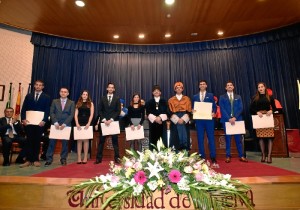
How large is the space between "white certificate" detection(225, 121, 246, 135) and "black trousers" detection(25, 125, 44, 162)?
132 inches

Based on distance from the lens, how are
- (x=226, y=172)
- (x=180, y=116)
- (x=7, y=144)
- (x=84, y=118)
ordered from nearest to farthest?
(x=226, y=172) < (x=180, y=116) < (x=84, y=118) < (x=7, y=144)

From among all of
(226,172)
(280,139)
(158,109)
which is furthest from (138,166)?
(280,139)

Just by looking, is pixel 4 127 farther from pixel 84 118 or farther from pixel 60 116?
pixel 84 118

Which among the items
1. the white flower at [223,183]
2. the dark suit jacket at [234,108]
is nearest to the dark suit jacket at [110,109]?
the dark suit jacket at [234,108]

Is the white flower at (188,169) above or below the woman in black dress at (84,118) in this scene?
below

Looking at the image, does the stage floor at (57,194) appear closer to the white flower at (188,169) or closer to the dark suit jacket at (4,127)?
A: the white flower at (188,169)

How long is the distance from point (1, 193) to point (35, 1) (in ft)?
16.2

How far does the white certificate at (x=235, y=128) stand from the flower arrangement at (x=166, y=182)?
2608 millimetres

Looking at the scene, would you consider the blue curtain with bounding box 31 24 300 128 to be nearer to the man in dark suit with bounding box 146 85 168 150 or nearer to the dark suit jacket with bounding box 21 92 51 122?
the dark suit jacket with bounding box 21 92 51 122

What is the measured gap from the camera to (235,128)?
3.78 m

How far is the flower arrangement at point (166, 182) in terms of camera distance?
115 cm

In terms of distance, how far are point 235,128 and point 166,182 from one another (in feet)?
9.54

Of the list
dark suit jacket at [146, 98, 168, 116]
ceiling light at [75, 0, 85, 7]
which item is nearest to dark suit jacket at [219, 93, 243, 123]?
dark suit jacket at [146, 98, 168, 116]

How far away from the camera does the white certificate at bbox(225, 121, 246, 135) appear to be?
3.76 meters
